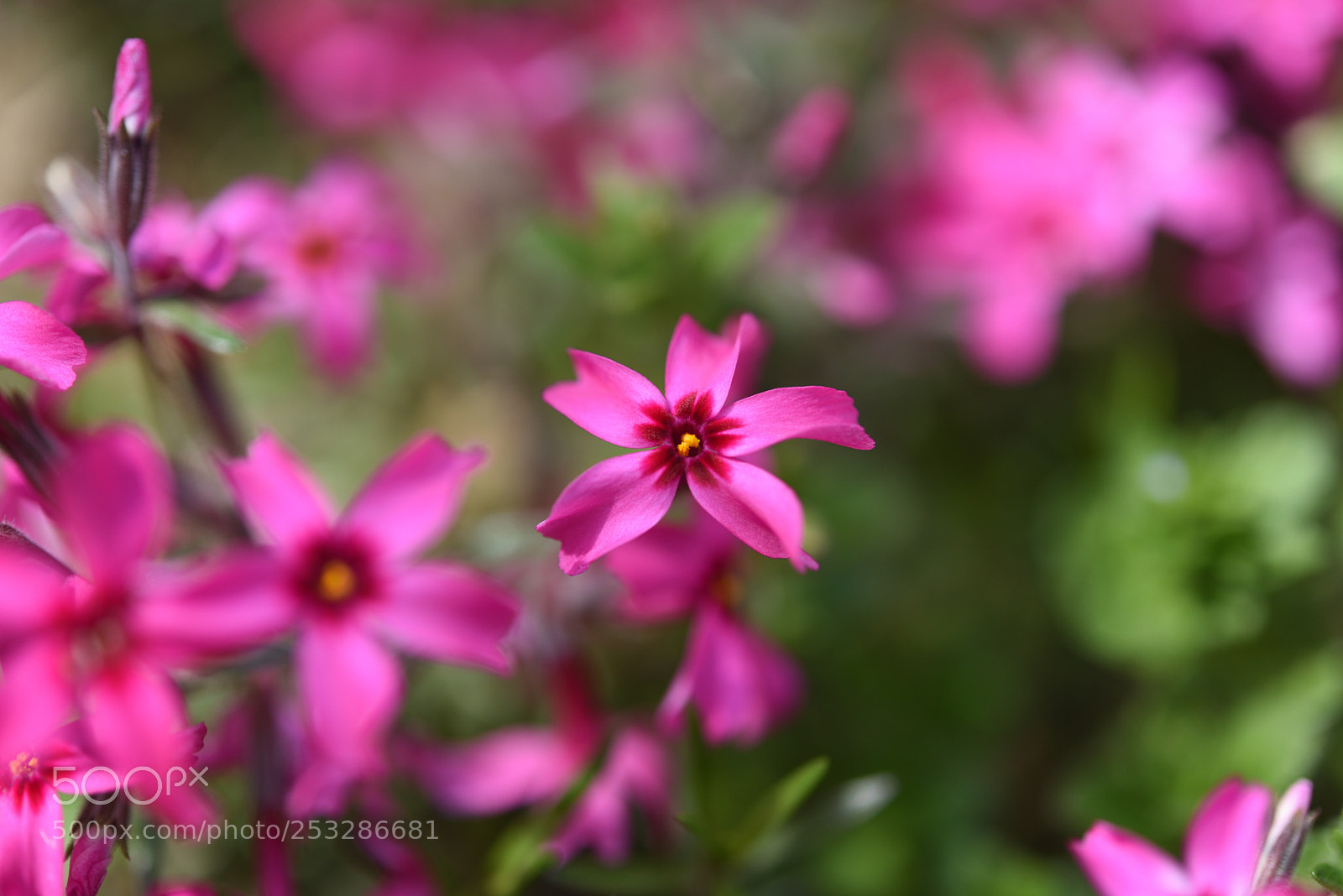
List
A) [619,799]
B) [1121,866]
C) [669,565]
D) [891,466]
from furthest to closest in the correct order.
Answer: [891,466]
[619,799]
[669,565]
[1121,866]

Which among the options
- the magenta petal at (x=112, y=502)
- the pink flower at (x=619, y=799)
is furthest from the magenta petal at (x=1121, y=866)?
the magenta petal at (x=112, y=502)

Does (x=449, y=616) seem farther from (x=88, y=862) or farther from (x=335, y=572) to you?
(x=88, y=862)

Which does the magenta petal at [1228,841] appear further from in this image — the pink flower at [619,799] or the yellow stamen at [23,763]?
the yellow stamen at [23,763]

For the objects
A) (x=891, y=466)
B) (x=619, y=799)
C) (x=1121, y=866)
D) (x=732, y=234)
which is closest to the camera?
(x=1121, y=866)

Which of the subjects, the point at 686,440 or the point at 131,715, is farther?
the point at 686,440

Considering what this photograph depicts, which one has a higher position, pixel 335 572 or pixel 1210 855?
pixel 335 572

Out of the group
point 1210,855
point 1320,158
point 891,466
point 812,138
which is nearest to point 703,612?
point 1210,855
